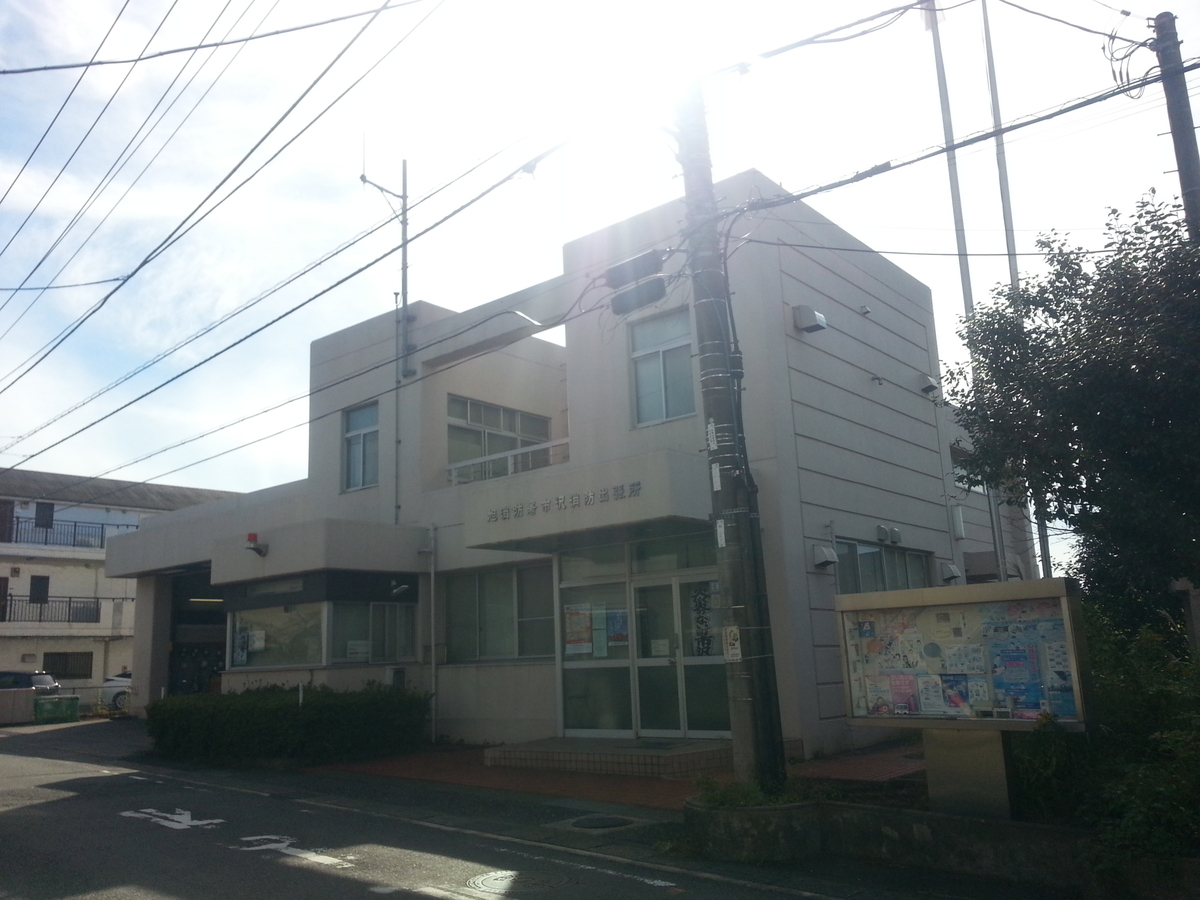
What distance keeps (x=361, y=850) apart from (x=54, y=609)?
34.6 metres

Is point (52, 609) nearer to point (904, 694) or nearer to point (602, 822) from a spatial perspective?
point (602, 822)

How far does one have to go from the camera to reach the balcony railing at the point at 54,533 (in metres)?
41.7

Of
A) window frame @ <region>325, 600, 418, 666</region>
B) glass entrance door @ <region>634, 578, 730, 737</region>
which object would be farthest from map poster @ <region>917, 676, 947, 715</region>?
window frame @ <region>325, 600, 418, 666</region>

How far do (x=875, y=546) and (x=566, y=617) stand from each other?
5244mm

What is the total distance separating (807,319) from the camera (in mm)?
15406

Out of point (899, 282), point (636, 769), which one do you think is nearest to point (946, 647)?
point (636, 769)

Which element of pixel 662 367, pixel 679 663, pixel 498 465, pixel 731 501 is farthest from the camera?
pixel 498 465

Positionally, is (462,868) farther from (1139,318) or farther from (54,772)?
(54,772)

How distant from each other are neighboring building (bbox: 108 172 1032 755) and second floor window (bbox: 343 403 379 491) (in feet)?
0.22

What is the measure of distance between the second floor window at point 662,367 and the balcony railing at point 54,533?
107 ft

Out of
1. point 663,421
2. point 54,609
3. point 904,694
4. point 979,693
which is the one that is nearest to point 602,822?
point 904,694

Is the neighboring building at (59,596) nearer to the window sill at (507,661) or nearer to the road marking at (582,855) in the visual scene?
the window sill at (507,661)

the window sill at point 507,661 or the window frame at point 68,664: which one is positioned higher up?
the window frame at point 68,664

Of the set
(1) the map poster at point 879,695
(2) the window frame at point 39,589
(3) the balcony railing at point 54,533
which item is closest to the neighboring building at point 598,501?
(1) the map poster at point 879,695
